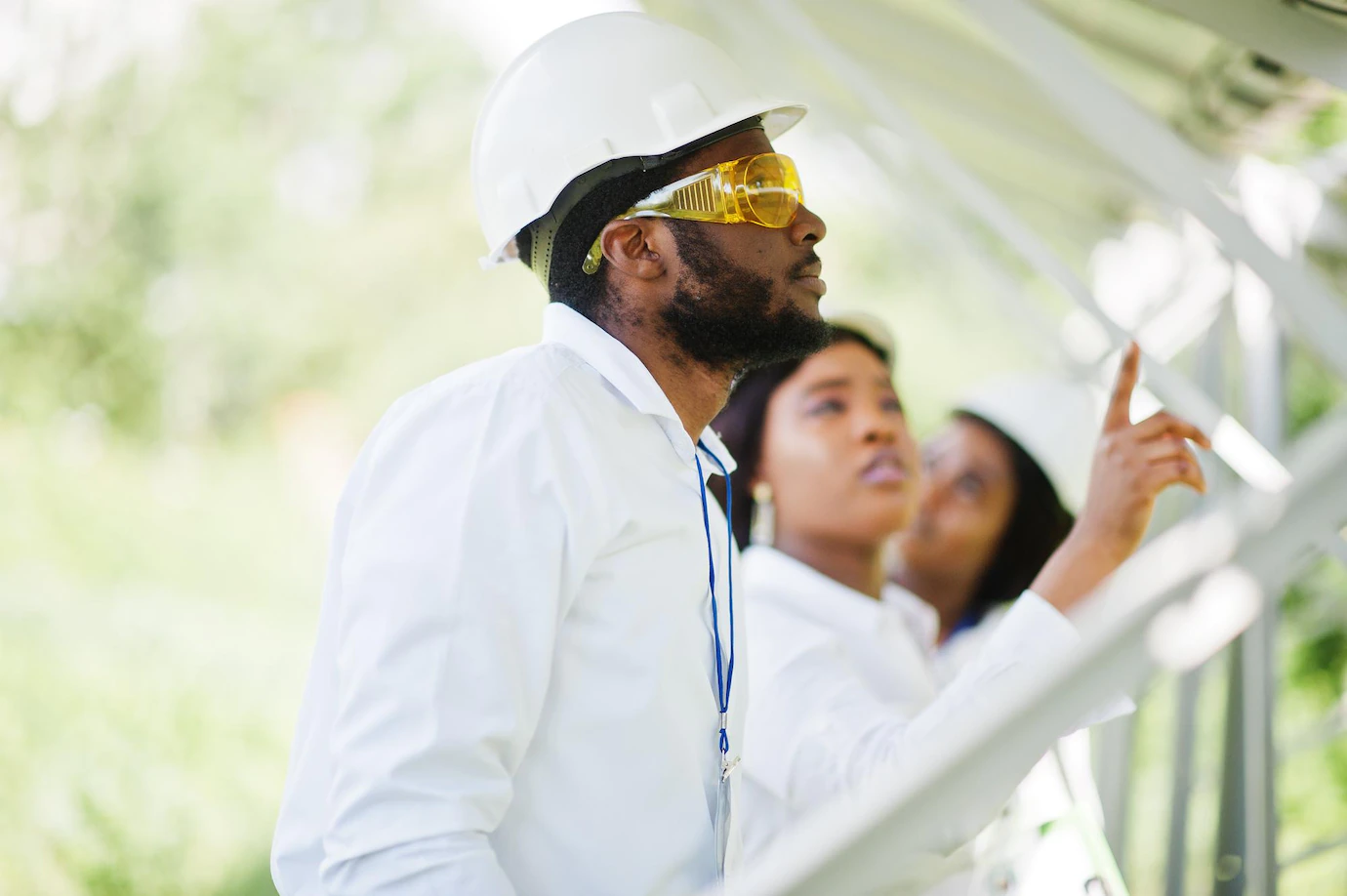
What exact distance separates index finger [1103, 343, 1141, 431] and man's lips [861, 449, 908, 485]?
0.57m

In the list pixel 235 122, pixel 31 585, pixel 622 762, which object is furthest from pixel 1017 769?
pixel 235 122

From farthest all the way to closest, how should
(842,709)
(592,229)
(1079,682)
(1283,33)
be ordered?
(842,709)
(1283,33)
(592,229)
(1079,682)

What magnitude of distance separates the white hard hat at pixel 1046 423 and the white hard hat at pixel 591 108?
1965 mm

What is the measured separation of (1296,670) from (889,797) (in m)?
7.90

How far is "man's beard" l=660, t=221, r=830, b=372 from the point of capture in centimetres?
184

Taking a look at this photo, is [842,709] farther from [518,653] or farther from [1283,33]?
[1283,33]

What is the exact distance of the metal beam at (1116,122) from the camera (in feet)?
6.13

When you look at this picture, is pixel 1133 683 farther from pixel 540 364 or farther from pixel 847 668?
pixel 847 668

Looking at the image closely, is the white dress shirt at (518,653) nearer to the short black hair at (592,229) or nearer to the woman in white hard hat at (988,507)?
the short black hair at (592,229)

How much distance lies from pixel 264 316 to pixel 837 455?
18.2 metres

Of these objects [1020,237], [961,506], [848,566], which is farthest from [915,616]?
[1020,237]

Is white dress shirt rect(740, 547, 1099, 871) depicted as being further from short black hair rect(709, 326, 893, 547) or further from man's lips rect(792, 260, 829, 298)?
man's lips rect(792, 260, 829, 298)

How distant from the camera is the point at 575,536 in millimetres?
1487

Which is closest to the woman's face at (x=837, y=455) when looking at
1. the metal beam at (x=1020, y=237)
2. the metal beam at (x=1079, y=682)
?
the metal beam at (x=1020, y=237)
